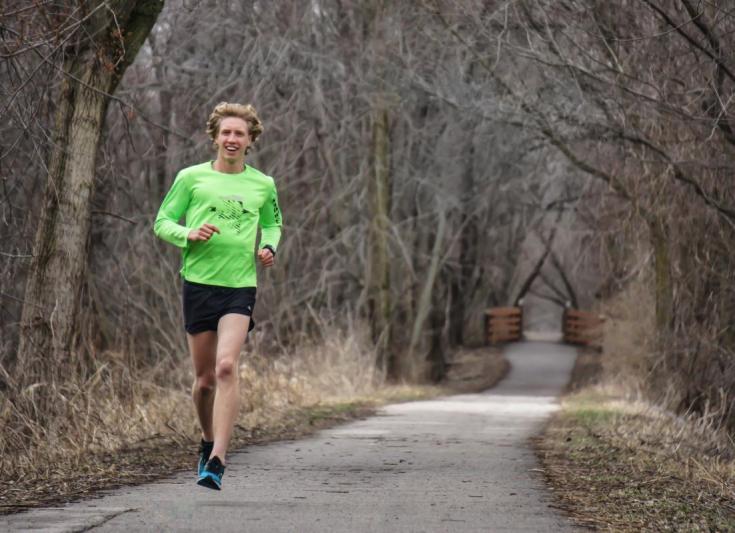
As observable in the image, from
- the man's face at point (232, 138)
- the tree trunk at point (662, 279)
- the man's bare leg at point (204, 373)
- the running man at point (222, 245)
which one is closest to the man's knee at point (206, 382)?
the man's bare leg at point (204, 373)

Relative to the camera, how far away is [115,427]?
10961 mm

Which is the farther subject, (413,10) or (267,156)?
(267,156)

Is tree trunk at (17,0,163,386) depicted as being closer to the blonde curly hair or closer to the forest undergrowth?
the blonde curly hair

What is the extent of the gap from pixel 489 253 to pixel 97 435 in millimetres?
40669

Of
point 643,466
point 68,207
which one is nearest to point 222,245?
point 68,207

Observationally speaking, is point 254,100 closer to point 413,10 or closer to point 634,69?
point 413,10

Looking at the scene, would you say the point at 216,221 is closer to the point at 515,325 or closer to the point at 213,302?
the point at 213,302

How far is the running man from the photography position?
7.83m

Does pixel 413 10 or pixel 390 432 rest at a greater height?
pixel 413 10

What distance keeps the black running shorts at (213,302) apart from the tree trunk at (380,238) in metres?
19.8

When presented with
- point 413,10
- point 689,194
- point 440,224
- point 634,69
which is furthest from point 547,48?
point 440,224

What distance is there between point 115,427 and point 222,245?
358 cm

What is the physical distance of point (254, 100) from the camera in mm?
21375

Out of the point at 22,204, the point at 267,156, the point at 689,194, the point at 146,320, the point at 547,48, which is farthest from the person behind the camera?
the point at 267,156
